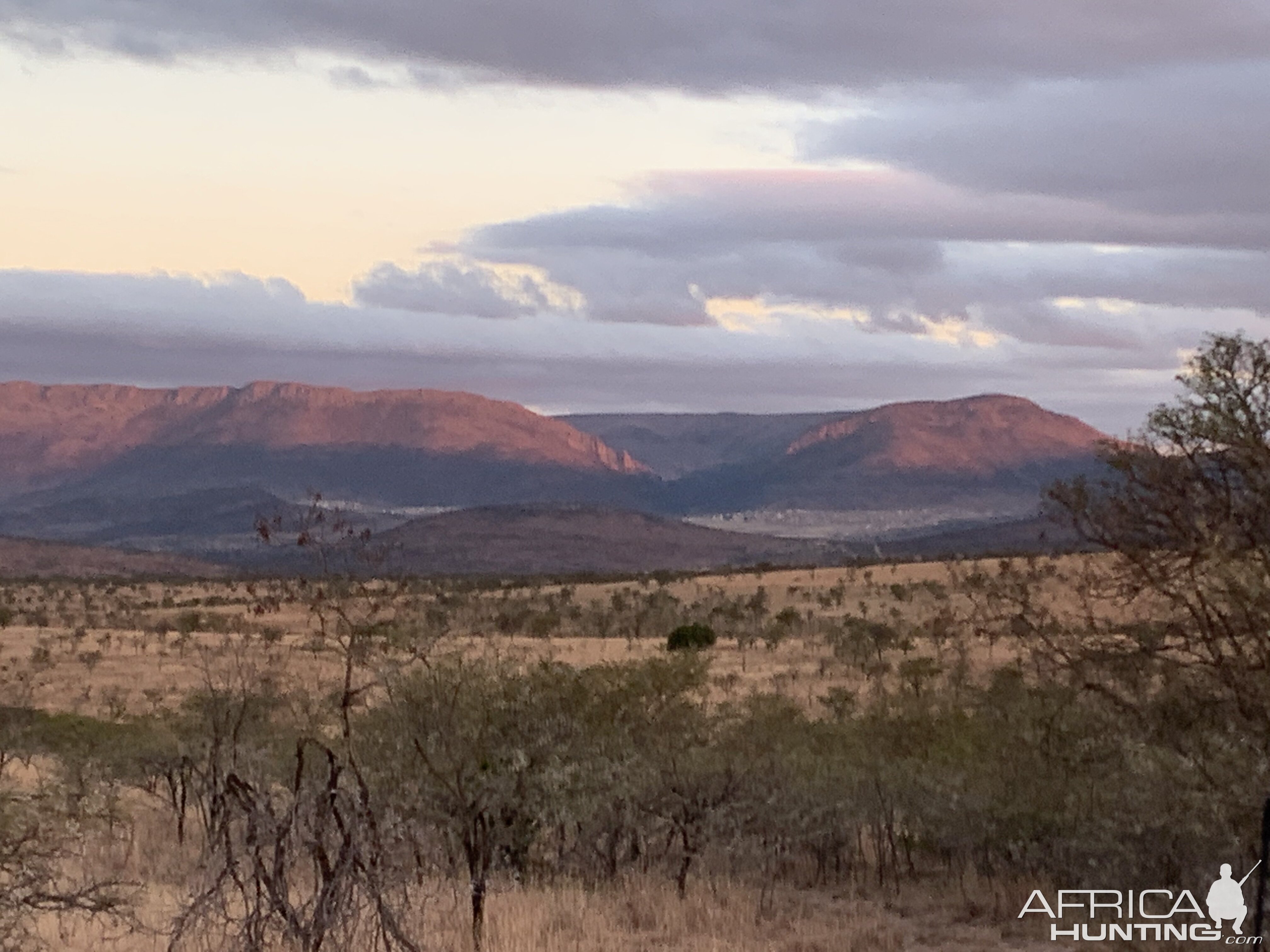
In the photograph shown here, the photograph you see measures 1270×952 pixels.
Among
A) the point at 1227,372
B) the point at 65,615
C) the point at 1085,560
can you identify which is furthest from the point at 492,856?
the point at 65,615

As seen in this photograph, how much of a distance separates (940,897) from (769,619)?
41811 millimetres

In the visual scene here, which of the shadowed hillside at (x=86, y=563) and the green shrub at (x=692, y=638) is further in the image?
the shadowed hillside at (x=86, y=563)

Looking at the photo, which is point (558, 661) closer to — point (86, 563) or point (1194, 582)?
point (1194, 582)

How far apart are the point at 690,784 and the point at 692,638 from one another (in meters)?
30.1

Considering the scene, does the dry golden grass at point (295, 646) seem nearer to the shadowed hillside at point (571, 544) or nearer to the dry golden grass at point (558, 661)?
the dry golden grass at point (558, 661)

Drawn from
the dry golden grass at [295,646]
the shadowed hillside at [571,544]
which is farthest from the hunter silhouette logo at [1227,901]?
the shadowed hillside at [571,544]

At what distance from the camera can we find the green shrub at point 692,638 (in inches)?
1943

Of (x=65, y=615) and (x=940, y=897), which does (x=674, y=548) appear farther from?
(x=940, y=897)

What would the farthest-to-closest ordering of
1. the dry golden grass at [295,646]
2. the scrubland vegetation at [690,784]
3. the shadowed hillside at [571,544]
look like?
the shadowed hillside at [571,544], the dry golden grass at [295,646], the scrubland vegetation at [690,784]
